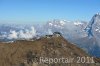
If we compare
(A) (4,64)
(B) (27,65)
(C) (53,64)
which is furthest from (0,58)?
(C) (53,64)

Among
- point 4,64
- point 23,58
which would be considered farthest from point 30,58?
point 4,64

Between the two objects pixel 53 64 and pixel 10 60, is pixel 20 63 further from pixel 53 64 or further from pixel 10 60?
pixel 53 64

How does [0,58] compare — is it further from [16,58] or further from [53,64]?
[53,64]

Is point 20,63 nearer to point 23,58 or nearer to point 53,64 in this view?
point 23,58

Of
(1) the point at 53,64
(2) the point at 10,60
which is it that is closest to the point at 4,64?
(2) the point at 10,60

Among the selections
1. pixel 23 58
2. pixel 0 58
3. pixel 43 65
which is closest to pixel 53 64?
pixel 43 65
